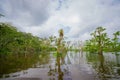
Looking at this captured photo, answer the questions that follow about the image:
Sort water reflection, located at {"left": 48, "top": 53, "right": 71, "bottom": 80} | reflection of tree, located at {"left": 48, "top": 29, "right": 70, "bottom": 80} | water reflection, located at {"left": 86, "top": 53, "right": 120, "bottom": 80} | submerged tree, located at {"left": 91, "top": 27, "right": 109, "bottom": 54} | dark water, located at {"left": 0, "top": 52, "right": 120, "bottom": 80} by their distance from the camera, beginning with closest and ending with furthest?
water reflection, located at {"left": 48, "top": 53, "right": 71, "bottom": 80}
dark water, located at {"left": 0, "top": 52, "right": 120, "bottom": 80}
water reflection, located at {"left": 86, "top": 53, "right": 120, "bottom": 80}
reflection of tree, located at {"left": 48, "top": 29, "right": 70, "bottom": 80}
submerged tree, located at {"left": 91, "top": 27, "right": 109, "bottom": 54}

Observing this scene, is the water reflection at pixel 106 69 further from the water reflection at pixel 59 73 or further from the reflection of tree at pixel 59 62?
the reflection of tree at pixel 59 62

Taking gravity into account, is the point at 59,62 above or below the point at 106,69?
above

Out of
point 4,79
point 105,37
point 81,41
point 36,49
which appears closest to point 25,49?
point 36,49

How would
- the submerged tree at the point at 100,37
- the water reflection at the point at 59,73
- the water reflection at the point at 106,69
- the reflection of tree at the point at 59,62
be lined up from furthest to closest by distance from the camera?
the submerged tree at the point at 100,37
the reflection of tree at the point at 59,62
the water reflection at the point at 106,69
the water reflection at the point at 59,73

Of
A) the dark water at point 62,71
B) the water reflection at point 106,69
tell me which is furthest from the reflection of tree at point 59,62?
the water reflection at point 106,69

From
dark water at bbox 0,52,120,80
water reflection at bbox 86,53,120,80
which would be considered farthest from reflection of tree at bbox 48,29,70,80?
water reflection at bbox 86,53,120,80

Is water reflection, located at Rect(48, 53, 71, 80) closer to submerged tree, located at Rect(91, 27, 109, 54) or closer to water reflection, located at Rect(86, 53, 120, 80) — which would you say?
water reflection, located at Rect(86, 53, 120, 80)

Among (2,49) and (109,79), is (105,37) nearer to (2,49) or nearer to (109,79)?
(2,49)

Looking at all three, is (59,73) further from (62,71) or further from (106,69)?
(106,69)

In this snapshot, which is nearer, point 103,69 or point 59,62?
point 103,69

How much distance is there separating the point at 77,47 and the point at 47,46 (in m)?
29.7

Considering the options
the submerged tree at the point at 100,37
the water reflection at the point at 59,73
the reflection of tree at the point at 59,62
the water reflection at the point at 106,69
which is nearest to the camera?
the water reflection at the point at 59,73

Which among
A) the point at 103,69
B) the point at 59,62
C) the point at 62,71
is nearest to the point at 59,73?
the point at 62,71

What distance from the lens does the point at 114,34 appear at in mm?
55406
